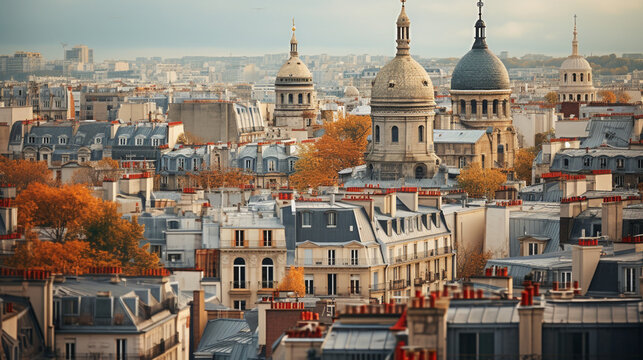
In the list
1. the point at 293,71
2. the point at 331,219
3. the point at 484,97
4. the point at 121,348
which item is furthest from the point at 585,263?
the point at 293,71

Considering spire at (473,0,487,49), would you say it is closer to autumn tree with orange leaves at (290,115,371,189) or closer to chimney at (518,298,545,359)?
autumn tree with orange leaves at (290,115,371,189)

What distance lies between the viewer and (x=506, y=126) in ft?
397

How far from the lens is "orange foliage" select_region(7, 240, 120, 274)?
49.2 meters

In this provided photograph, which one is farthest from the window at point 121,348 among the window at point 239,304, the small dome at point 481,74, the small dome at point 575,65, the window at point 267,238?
the small dome at point 575,65

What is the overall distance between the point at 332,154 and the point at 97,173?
2148 cm

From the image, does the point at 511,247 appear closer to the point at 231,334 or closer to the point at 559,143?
the point at 231,334

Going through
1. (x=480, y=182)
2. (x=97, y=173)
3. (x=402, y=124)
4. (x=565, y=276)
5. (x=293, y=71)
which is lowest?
(x=565, y=276)

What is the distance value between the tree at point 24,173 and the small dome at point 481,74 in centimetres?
3368

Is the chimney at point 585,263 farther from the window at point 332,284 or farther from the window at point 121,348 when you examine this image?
the window at point 332,284

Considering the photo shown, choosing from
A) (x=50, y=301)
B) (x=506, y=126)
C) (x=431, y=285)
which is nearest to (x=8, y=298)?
(x=50, y=301)

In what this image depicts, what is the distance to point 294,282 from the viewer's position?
5638cm

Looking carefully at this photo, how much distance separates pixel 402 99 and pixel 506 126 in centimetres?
2386

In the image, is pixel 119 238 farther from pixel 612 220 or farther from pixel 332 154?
pixel 332 154

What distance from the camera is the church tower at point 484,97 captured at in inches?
4742
